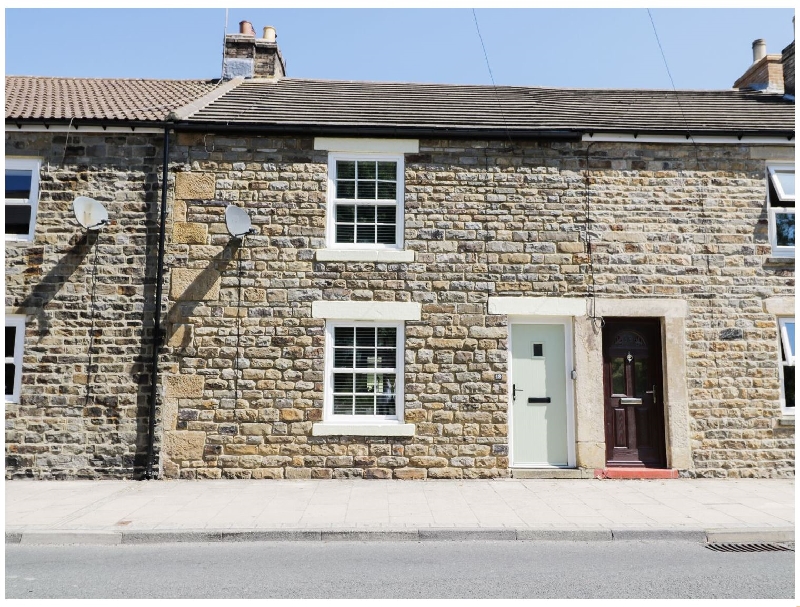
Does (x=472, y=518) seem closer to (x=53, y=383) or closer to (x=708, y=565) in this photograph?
(x=708, y=565)

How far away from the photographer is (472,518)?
21.6ft

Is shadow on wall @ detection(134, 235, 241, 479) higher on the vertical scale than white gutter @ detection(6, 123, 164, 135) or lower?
lower

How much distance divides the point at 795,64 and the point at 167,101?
38.4 feet

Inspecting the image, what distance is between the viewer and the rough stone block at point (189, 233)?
9.31 metres

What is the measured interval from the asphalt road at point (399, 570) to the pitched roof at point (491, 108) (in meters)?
6.36

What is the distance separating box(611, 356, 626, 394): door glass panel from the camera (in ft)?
31.3

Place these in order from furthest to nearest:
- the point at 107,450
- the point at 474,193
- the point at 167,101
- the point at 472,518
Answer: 1. the point at 167,101
2. the point at 474,193
3. the point at 107,450
4. the point at 472,518

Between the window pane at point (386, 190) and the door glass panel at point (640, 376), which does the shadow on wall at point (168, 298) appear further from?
the door glass panel at point (640, 376)

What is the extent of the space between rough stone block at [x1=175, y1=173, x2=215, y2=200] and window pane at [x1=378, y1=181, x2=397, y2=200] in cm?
258

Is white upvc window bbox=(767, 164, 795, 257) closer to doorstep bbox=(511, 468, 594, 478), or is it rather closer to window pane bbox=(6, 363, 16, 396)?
doorstep bbox=(511, 468, 594, 478)

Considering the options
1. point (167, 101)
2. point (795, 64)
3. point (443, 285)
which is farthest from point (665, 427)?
point (167, 101)

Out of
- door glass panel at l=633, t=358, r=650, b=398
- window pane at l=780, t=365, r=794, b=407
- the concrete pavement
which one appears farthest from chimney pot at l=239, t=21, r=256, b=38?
window pane at l=780, t=365, r=794, b=407

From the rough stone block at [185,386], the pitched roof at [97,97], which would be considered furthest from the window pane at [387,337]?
the pitched roof at [97,97]

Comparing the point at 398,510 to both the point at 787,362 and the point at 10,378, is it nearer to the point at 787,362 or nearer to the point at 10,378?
the point at 10,378
